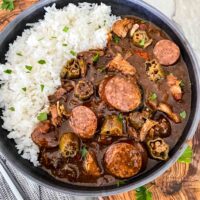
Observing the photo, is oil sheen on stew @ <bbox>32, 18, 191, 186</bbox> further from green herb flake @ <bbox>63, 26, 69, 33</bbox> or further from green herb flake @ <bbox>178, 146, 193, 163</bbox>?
green herb flake @ <bbox>63, 26, 69, 33</bbox>

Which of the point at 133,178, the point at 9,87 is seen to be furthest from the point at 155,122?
the point at 9,87

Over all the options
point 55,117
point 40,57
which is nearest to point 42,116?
point 55,117

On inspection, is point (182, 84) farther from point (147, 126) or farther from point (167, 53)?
point (147, 126)

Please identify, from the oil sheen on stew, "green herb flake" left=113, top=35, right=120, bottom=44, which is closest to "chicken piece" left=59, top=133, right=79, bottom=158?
the oil sheen on stew

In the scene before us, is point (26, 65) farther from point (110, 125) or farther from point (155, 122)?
point (155, 122)

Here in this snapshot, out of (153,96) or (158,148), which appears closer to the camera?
(158,148)

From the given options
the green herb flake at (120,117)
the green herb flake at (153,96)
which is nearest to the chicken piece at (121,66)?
the green herb flake at (153,96)

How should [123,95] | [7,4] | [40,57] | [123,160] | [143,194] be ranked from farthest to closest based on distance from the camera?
[7,4] → [40,57] → [143,194] → [123,95] → [123,160]
